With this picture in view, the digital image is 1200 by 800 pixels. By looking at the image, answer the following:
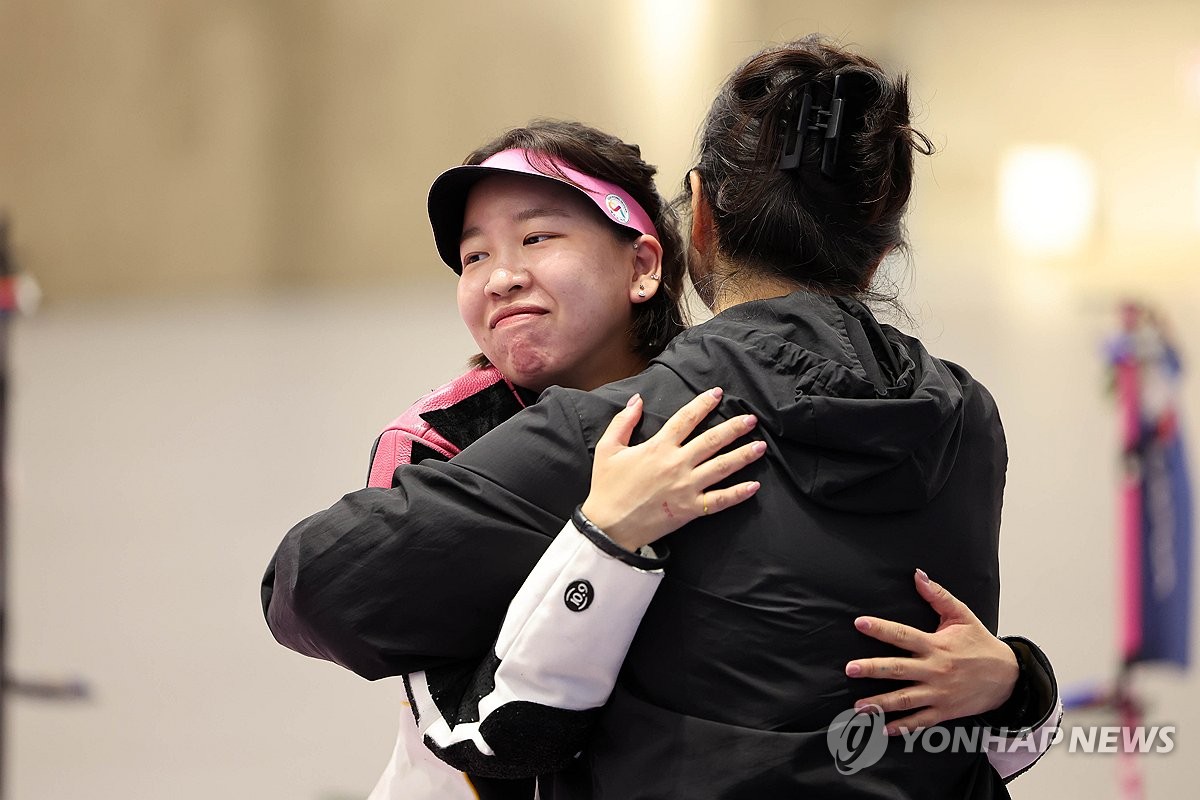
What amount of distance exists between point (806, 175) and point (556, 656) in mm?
489

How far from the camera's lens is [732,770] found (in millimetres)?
1033

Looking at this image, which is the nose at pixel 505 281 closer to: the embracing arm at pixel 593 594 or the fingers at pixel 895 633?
the embracing arm at pixel 593 594

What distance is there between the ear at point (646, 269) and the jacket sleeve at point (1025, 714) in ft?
1.91

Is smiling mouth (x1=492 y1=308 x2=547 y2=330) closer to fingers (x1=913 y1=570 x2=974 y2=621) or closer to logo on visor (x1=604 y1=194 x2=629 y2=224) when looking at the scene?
logo on visor (x1=604 y1=194 x2=629 y2=224)

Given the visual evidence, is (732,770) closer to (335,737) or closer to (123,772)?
(335,737)

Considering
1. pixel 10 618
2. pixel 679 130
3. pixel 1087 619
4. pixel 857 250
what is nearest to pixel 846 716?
pixel 857 250

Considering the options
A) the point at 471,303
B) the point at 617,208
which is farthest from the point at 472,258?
the point at 617,208

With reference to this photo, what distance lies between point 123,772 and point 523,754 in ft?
11.5

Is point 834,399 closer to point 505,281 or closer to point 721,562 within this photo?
point 721,562

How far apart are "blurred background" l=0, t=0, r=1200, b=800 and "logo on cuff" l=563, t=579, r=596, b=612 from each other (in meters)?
2.34

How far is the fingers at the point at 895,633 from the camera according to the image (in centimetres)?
108

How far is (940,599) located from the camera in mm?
1127

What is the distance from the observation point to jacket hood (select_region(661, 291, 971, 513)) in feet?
3.49

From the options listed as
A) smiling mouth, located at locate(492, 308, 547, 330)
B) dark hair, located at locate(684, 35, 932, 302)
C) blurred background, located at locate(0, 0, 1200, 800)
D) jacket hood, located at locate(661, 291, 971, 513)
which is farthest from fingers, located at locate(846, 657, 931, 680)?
blurred background, located at locate(0, 0, 1200, 800)
